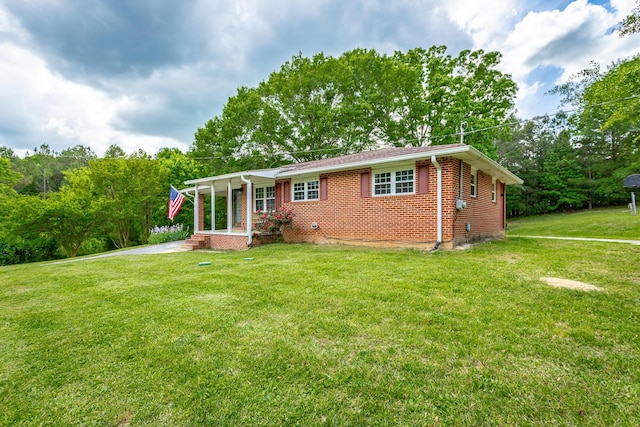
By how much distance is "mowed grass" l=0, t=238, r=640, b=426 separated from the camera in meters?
1.83

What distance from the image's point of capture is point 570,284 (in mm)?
4453

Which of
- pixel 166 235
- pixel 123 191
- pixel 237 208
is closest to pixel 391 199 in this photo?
pixel 237 208

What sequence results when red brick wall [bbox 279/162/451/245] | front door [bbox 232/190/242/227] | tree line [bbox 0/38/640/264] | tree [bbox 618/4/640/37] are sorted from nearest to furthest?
1. tree [bbox 618/4/640/37]
2. red brick wall [bbox 279/162/451/245]
3. front door [bbox 232/190/242/227]
4. tree line [bbox 0/38/640/264]

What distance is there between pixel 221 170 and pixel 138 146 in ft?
54.2

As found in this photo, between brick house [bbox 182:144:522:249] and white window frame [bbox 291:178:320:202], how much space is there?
0.04 m

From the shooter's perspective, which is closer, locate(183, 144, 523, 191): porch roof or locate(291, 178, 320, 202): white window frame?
locate(183, 144, 523, 191): porch roof

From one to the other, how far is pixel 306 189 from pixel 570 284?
8266mm

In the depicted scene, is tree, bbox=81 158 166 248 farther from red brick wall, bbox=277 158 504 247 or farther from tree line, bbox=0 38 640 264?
red brick wall, bbox=277 158 504 247

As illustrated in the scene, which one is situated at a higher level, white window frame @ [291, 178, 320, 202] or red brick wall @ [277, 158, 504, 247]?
white window frame @ [291, 178, 320, 202]

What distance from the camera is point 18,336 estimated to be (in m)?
3.07

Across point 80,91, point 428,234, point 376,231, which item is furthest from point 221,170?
point 428,234

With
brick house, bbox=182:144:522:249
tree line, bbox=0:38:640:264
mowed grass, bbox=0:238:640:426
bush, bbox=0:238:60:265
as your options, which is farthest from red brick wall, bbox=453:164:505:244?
bush, bbox=0:238:60:265

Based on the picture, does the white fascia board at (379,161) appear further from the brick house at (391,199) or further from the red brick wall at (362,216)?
the red brick wall at (362,216)

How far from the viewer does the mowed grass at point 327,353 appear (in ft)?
6.01
